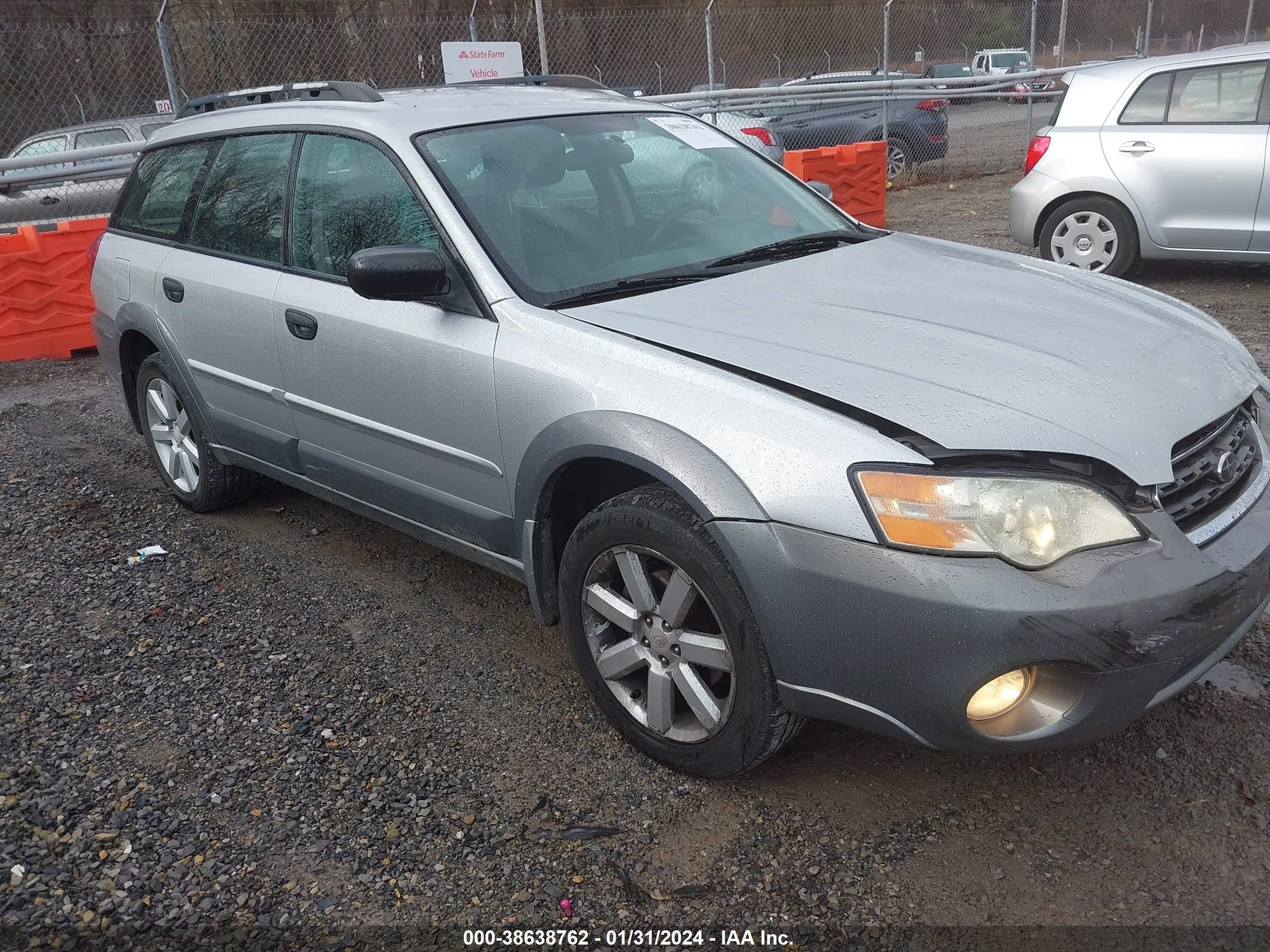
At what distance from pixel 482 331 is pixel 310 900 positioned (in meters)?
1.54

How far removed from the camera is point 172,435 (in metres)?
4.89

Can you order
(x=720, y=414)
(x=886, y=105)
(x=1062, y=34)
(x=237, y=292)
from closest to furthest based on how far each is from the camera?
1. (x=720, y=414)
2. (x=237, y=292)
3. (x=886, y=105)
4. (x=1062, y=34)

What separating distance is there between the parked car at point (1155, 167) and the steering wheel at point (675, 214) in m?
5.06

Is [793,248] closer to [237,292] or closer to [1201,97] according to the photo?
[237,292]

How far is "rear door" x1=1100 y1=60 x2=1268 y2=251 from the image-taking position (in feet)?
23.0

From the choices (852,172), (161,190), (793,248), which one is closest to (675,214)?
(793,248)

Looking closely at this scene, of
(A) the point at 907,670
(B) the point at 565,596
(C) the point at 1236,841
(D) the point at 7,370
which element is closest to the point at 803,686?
(A) the point at 907,670

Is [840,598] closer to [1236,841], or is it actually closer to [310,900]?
[1236,841]

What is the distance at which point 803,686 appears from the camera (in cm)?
242

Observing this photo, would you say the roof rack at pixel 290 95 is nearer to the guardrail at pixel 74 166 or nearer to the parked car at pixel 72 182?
the guardrail at pixel 74 166

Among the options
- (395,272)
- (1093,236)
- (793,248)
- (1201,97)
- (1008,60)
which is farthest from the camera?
(1008,60)

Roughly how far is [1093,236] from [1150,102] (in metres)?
0.95

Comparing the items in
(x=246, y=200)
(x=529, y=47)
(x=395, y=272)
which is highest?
(x=529, y=47)

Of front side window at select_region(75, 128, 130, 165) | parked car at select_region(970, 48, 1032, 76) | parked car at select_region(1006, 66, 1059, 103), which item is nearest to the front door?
parked car at select_region(1006, 66, 1059, 103)
